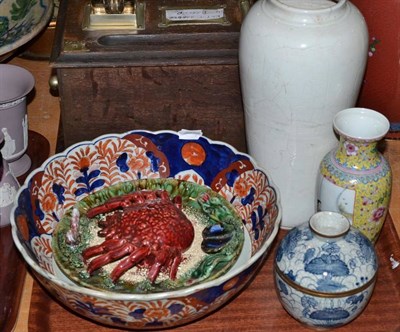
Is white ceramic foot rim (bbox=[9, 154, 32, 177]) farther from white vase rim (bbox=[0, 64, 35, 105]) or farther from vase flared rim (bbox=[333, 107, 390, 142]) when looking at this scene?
vase flared rim (bbox=[333, 107, 390, 142])

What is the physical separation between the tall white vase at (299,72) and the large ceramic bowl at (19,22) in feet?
1.72

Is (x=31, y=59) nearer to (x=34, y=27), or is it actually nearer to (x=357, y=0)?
(x=34, y=27)

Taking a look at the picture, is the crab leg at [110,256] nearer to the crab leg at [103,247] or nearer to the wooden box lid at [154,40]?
the crab leg at [103,247]

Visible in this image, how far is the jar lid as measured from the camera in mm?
1002

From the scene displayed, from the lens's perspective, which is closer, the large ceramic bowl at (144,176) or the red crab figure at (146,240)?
the large ceramic bowl at (144,176)

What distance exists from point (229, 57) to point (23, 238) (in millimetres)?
396

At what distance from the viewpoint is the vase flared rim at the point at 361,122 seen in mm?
1095

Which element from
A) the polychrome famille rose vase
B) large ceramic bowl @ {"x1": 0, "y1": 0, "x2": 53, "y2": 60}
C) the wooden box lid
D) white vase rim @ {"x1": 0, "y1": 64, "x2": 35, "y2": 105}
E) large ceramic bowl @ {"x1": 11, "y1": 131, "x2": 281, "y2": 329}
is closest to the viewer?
large ceramic bowl @ {"x1": 11, "y1": 131, "x2": 281, "y2": 329}

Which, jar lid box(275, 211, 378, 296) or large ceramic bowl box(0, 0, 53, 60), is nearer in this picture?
jar lid box(275, 211, 378, 296)

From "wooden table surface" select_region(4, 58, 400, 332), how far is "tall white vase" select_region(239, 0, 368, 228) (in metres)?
0.22

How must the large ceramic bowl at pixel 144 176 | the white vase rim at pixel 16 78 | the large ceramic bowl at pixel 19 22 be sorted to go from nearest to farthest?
the large ceramic bowl at pixel 144 176, the white vase rim at pixel 16 78, the large ceramic bowl at pixel 19 22

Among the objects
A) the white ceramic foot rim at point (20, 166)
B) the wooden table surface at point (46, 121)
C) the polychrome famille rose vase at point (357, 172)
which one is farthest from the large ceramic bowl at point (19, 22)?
the polychrome famille rose vase at point (357, 172)

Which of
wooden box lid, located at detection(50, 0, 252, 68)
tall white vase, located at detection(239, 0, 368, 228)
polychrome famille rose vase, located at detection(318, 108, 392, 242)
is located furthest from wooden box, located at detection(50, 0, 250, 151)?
polychrome famille rose vase, located at detection(318, 108, 392, 242)

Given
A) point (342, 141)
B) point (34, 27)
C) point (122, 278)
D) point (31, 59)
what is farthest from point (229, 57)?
point (31, 59)
